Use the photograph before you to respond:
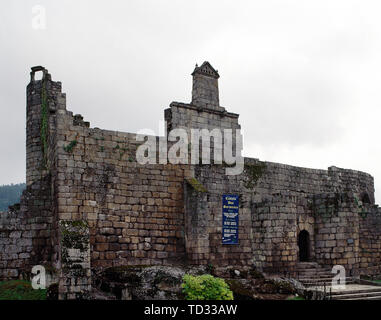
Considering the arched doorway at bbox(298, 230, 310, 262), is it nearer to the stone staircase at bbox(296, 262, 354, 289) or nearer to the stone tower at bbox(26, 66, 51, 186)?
the stone staircase at bbox(296, 262, 354, 289)

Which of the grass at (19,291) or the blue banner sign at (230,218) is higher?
the blue banner sign at (230,218)

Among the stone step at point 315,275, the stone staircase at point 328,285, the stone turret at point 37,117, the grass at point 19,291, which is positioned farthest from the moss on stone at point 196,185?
the stone turret at point 37,117

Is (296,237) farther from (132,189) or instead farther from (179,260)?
(132,189)

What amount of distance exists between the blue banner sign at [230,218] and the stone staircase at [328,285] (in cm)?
313

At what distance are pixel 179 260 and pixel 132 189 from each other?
10.4 feet

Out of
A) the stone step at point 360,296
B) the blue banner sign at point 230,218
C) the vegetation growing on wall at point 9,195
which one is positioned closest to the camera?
the stone step at point 360,296

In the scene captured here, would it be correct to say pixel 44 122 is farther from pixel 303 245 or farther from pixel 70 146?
pixel 303 245

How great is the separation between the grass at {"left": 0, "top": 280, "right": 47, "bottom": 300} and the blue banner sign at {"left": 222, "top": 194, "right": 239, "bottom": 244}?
7386mm

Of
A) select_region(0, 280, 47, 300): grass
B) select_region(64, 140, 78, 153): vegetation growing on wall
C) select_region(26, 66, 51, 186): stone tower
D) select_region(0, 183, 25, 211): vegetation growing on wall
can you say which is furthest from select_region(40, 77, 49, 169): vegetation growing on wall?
select_region(0, 183, 25, 211): vegetation growing on wall

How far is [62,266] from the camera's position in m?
14.7

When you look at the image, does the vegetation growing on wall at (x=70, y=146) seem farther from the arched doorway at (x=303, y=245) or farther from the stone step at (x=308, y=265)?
the arched doorway at (x=303, y=245)

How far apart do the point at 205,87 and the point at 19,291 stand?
11895 millimetres

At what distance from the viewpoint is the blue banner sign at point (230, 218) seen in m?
20.0

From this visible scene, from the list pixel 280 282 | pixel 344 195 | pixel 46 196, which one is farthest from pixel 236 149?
pixel 46 196
